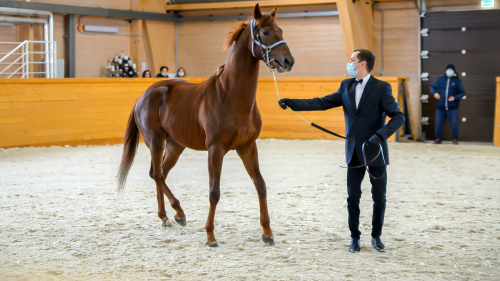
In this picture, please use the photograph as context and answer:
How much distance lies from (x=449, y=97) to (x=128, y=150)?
7869 millimetres

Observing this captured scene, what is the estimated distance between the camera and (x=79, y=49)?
13.8m

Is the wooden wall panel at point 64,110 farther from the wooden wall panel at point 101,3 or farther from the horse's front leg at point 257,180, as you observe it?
the horse's front leg at point 257,180

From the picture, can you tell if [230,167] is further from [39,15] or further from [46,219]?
[39,15]

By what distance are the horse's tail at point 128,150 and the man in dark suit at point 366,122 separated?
5.72 feet

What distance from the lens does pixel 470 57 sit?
37.6 ft

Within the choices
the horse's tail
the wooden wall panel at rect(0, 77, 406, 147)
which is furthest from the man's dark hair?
the wooden wall panel at rect(0, 77, 406, 147)

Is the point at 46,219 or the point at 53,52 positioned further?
the point at 53,52

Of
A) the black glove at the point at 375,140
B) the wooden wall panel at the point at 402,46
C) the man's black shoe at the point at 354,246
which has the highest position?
the wooden wall panel at the point at 402,46

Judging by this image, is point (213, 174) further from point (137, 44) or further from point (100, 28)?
point (137, 44)

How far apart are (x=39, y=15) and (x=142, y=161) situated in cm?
689

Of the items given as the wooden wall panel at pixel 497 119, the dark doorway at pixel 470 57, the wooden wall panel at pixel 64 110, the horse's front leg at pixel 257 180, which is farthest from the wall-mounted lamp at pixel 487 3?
the horse's front leg at pixel 257 180

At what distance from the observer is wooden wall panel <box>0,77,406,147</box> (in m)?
8.68

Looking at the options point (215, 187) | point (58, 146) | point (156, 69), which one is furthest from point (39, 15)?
point (215, 187)

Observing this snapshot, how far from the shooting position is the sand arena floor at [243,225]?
332 cm
